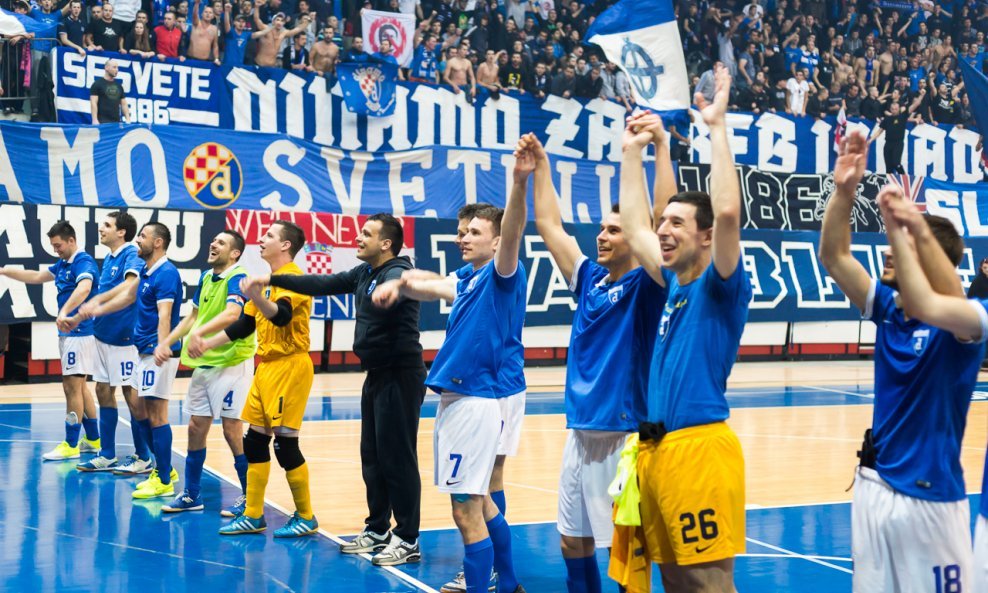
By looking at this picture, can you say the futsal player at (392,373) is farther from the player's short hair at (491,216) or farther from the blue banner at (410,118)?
the blue banner at (410,118)

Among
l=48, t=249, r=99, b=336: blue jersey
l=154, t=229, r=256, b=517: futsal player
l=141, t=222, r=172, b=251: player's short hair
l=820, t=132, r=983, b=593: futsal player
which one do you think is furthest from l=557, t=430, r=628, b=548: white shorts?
Answer: l=48, t=249, r=99, b=336: blue jersey

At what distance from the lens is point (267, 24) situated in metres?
19.9

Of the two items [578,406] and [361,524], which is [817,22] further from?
[578,406]

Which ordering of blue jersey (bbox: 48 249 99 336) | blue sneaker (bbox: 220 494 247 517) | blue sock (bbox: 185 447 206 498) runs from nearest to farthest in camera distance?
1. blue sneaker (bbox: 220 494 247 517)
2. blue sock (bbox: 185 447 206 498)
3. blue jersey (bbox: 48 249 99 336)

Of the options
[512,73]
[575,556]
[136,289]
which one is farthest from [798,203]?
[575,556]

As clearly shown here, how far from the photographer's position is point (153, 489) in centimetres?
904

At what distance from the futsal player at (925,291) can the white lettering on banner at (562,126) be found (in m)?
17.9

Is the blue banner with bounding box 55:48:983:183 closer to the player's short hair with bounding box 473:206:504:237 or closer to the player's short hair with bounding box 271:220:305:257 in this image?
the player's short hair with bounding box 271:220:305:257

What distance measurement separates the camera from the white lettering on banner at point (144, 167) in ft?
55.2

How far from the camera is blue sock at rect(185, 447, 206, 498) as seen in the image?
8.48 metres

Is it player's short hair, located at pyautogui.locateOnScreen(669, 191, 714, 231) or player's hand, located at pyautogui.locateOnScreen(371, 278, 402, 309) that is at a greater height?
player's short hair, located at pyautogui.locateOnScreen(669, 191, 714, 231)

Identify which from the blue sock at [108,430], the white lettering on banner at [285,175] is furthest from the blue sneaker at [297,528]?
the white lettering on banner at [285,175]

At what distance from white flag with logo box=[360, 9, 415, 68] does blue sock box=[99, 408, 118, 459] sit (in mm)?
11809

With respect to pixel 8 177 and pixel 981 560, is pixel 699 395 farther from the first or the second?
pixel 8 177
